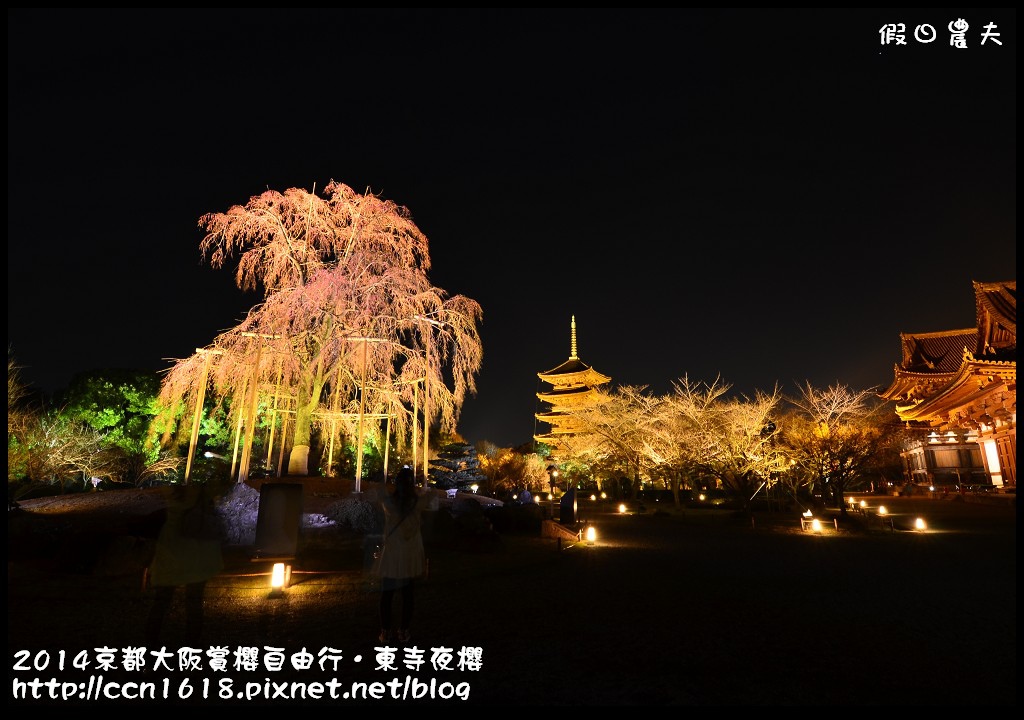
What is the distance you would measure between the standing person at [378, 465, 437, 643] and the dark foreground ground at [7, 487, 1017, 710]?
31cm

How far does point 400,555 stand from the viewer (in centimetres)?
488

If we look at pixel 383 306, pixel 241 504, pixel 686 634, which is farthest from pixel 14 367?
pixel 686 634

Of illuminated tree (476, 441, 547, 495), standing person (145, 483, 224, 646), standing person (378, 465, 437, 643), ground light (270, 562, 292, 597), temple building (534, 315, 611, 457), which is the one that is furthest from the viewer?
temple building (534, 315, 611, 457)

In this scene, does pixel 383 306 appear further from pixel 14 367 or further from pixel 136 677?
pixel 14 367

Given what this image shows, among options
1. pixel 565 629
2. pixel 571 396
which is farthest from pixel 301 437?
pixel 571 396

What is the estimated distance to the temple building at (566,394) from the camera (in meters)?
49.7

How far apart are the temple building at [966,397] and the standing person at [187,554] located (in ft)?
80.4

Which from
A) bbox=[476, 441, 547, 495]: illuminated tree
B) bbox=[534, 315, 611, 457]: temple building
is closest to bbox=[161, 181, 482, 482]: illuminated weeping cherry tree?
bbox=[476, 441, 547, 495]: illuminated tree

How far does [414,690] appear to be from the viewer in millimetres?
4070

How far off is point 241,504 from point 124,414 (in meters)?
17.2

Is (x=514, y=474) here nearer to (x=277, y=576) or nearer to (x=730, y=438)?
(x=730, y=438)

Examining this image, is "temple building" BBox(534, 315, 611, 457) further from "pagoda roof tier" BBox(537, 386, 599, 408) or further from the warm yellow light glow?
the warm yellow light glow

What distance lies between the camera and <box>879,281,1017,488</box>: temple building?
2248 centimetres

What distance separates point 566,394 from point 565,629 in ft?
158
